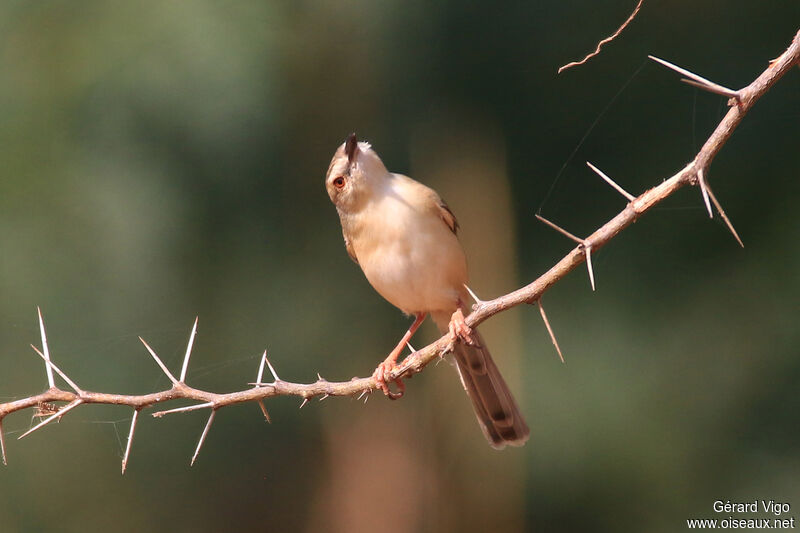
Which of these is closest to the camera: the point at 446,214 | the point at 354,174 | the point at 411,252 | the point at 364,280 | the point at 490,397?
the point at 411,252

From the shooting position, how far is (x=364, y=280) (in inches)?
303

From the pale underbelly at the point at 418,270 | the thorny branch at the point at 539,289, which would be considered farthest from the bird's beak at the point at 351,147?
the thorny branch at the point at 539,289

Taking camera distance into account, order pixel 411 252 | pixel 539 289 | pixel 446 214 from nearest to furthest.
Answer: pixel 539 289 < pixel 411 252 < pixel 446 214

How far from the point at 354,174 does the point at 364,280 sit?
11.6ft

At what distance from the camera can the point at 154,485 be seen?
7348mm

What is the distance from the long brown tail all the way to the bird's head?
0.94 m

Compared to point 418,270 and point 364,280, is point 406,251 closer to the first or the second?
point 418,270

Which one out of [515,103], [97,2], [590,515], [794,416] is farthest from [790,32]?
[97,2]

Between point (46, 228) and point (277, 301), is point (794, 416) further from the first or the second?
point (46, 228)

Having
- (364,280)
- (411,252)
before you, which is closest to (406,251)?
(411,252)

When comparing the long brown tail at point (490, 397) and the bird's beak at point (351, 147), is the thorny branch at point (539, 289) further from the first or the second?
the bird's beak at point (351, 147)

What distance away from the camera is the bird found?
4117mm

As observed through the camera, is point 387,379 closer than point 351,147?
Yes

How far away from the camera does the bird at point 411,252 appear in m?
4.12
